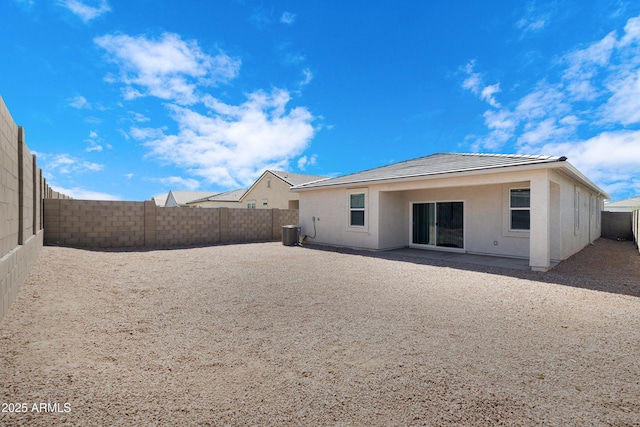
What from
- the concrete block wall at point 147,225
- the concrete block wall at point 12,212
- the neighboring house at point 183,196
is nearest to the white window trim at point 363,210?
the concrete block wall at point 147,225

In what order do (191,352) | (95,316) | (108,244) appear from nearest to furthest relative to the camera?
(191,352) < (95,316) < (108,244)

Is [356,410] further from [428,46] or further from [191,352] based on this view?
[428,46]

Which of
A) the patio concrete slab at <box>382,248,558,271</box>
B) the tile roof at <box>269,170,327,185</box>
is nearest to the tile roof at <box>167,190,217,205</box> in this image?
the tile roof at <box>269,170,327,185</box>

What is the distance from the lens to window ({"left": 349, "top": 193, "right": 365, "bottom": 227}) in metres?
12.3

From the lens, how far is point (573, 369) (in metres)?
3.10

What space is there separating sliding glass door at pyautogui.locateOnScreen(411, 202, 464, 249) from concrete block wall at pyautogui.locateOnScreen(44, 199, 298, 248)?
7.58m

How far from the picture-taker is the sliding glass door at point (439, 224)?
11.4m

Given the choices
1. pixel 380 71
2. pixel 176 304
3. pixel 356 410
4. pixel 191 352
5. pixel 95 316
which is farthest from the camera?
pixel 380 71

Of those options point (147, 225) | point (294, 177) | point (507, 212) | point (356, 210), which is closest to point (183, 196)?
point (294, 177)

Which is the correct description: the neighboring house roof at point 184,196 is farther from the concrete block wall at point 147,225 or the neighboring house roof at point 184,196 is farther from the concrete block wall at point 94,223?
the concrete block wall at point 94,223

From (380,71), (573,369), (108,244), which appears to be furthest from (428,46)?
(108,244)

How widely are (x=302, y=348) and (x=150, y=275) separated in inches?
212

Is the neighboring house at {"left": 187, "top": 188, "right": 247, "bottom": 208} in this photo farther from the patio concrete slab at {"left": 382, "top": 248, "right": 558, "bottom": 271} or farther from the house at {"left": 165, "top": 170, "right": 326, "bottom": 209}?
the patio concrete slab at {"left": 382, "top": 248, "right": 558, "bottom": 271}

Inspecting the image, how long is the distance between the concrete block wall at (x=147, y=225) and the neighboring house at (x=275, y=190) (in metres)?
6.07
